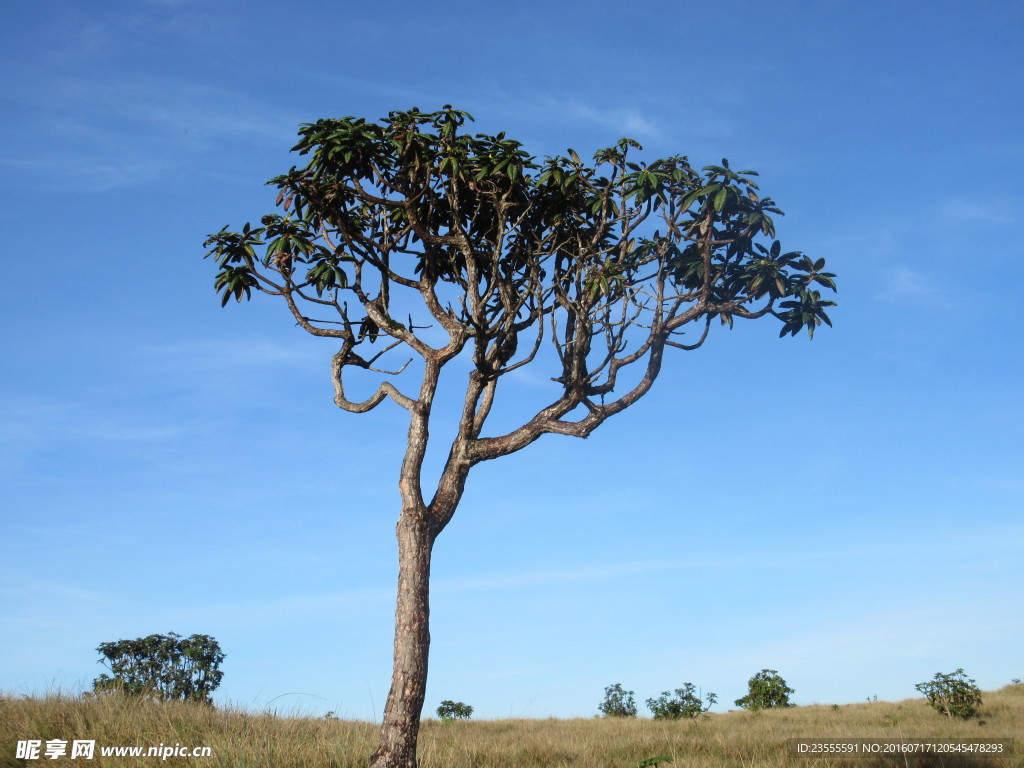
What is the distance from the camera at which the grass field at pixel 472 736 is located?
12.4 m

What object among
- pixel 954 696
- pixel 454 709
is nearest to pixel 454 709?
pixel 454 709

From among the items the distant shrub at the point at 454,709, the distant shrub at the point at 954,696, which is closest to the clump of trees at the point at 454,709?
the distant shrub at the point at 454,709

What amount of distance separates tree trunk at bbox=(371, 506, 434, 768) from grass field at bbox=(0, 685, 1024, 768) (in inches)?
27.8

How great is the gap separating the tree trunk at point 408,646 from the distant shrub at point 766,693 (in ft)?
64.8

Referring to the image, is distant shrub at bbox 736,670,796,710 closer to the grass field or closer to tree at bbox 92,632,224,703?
the grass field

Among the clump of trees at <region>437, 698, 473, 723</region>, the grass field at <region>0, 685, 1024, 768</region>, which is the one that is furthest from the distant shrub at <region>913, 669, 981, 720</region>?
the clump of trees at <region>437, 698, 473, 723</region>

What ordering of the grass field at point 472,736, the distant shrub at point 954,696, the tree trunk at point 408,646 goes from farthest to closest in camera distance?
the distant shrub at point 954,696 < the grass field at point 472,736 < the tree trunk at point 408,646

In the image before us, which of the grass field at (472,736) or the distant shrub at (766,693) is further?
the distant shrub at (766,693)

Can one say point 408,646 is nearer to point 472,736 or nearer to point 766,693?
point 472,736

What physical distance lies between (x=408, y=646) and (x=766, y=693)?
2037cm

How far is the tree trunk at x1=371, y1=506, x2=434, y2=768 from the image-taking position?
40.0ft

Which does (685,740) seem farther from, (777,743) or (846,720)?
(846,720)

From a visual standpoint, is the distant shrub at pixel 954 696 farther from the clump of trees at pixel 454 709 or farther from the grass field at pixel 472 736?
the clump of trees at pixel 454 709

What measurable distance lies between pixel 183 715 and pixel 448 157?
33.6ft
